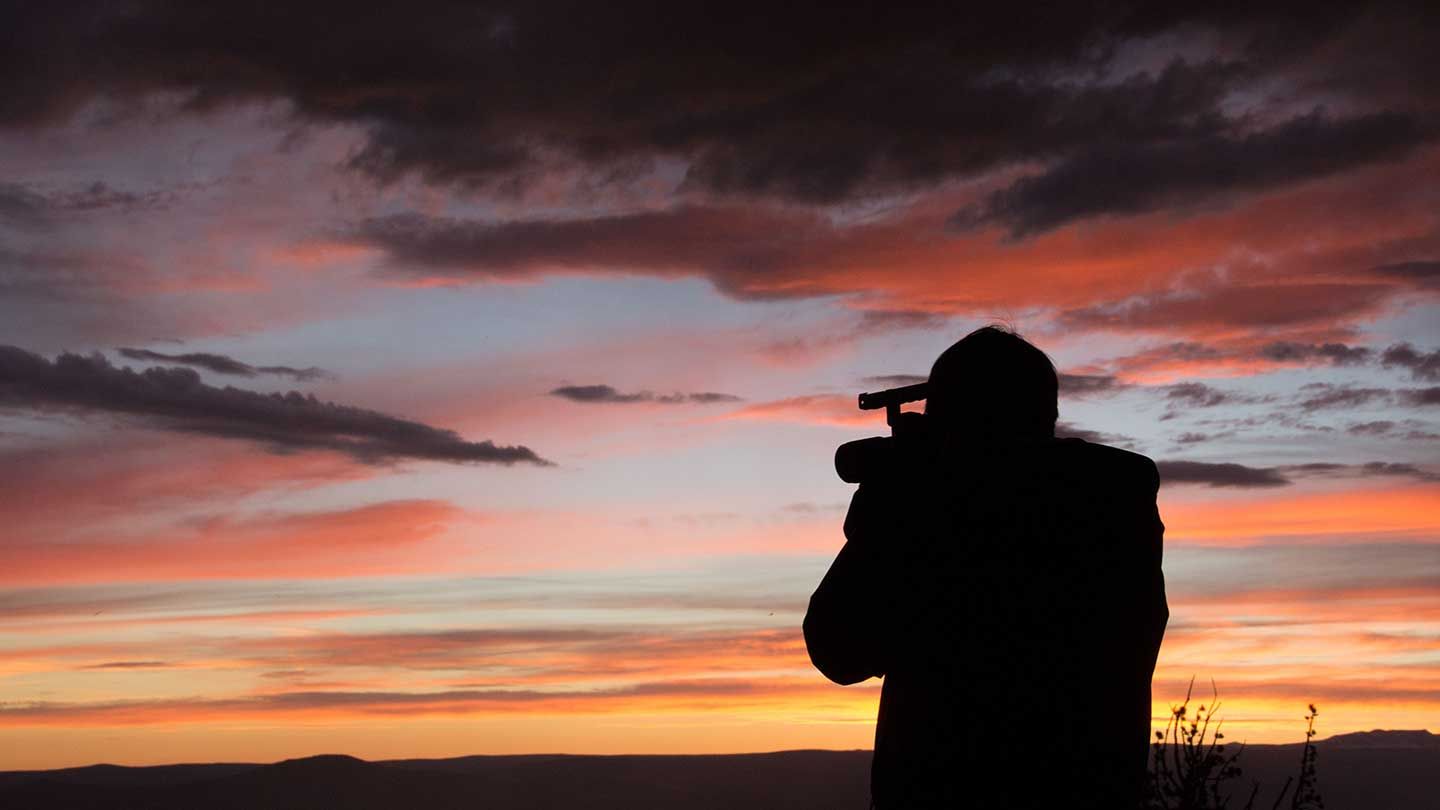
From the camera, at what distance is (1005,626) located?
3.04 metres

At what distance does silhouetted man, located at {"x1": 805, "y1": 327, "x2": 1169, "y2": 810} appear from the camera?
9.93 feet

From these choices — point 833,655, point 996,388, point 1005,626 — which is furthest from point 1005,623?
point 996,388

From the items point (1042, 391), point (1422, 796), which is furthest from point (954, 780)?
point (1422, 796)

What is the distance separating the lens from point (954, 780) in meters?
3.01

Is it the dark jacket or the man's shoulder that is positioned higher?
the man's shoulder

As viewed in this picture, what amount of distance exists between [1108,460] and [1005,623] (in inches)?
16.5

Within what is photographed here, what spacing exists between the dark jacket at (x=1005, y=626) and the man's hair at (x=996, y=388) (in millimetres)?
103

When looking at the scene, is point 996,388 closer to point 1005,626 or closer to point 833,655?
point 1005,626

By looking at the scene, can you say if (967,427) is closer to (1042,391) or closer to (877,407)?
(1042,391)

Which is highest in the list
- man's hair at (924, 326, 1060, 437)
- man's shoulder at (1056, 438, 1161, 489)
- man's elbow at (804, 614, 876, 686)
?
man's hair at (924, 326, 1060, 437)

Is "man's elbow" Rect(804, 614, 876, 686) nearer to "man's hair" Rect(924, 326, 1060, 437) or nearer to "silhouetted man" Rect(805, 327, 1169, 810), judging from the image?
"silhouetted man" Rect(805, 327, 1169, 810)

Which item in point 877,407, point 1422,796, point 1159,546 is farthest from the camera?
point 1422,796

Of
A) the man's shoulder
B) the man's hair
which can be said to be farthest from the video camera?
the man's shoulder

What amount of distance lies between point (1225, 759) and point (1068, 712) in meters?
5.85
